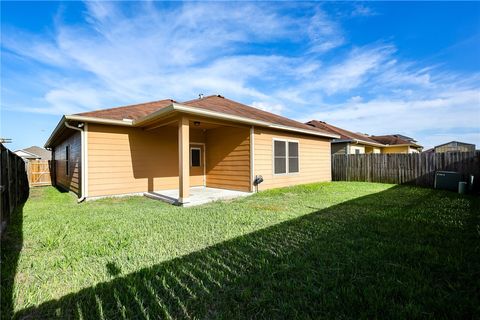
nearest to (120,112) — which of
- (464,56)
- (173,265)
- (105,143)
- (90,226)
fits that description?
(105,143)

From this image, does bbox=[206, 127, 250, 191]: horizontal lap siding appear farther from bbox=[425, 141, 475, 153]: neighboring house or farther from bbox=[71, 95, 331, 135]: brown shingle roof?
bbox=[425, 141, 475, 153]: neighboring house

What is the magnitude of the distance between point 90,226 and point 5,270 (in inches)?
66.6

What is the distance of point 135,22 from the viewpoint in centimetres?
774

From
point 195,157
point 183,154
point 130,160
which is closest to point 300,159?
point 195,157

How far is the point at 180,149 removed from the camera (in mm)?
6141

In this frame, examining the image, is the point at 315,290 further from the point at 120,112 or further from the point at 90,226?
the point at 120,112

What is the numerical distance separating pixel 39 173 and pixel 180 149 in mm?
13160

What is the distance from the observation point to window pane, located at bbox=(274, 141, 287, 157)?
9.21 metres

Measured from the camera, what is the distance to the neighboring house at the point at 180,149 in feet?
22.5

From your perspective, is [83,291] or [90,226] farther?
[90,226]

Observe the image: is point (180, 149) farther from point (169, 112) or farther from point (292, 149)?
point (292, 149)

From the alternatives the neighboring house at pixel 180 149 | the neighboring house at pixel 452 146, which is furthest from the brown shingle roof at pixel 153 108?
the neighboring house at pixel 452 146

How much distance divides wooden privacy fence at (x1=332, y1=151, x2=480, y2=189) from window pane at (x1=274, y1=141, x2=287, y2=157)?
533cm

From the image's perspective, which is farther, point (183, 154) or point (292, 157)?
point (292, 157)
